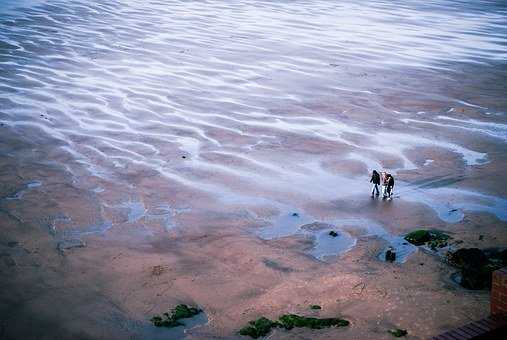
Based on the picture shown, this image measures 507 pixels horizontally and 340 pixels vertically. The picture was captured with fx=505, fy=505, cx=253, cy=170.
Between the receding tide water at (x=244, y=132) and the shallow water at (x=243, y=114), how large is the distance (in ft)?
0.28

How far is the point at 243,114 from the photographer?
21234 mm

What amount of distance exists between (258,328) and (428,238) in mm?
5242

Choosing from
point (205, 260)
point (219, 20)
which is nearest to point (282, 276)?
point (205, 260)

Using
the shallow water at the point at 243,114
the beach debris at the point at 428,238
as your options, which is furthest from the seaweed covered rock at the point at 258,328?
the beach debris at the point at 428,238

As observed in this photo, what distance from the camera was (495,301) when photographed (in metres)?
6.22

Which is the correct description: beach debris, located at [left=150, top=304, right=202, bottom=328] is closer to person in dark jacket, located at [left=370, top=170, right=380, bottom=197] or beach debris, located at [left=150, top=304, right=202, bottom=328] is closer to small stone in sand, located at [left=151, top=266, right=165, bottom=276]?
small stone in sand, located at [left=151, top=266, right=165, bottom=276]

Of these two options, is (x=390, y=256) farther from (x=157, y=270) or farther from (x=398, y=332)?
(x=157, y=270)

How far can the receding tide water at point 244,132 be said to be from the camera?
13.1 meters

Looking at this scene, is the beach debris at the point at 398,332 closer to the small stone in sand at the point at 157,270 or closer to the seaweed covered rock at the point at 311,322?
the seaweed covered rock at the point at 311,322

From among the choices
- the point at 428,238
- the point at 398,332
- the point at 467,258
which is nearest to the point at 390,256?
the point at 428,238

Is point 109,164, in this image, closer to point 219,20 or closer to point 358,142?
point 358,142

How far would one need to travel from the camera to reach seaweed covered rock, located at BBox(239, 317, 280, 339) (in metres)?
8.31

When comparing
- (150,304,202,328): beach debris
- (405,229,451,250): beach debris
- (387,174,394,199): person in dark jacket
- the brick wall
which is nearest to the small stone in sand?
(150,304,202,328): beach debris

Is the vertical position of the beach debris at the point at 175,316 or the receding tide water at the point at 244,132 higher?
the receding tide water at the point at 244,132
